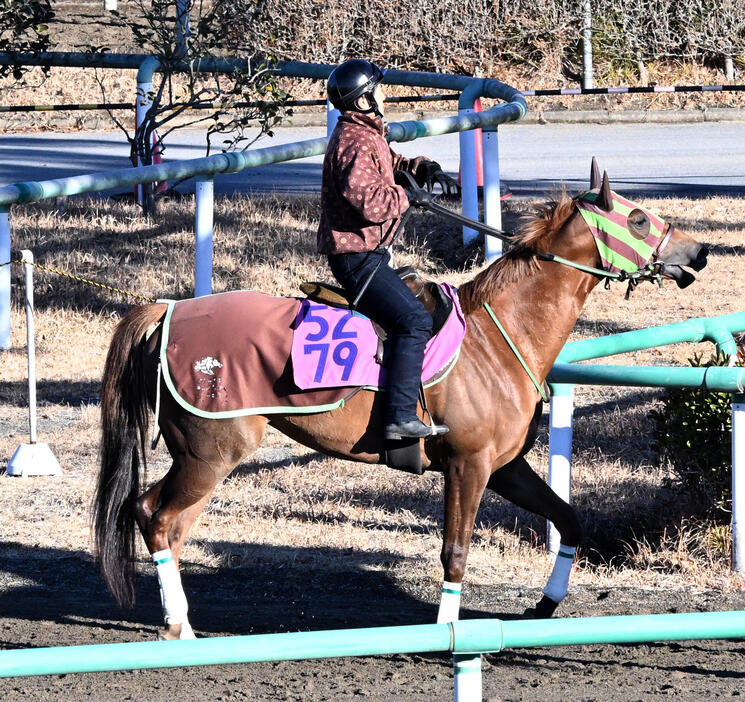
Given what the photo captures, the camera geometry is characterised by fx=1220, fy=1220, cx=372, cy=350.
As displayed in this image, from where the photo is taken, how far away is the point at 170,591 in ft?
17.3

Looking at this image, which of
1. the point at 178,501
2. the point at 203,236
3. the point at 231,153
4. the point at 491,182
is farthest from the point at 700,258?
the point at 491,182

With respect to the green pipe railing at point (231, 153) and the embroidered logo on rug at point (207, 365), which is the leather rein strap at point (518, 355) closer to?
the embroidered logo on rug at point (207, 365)

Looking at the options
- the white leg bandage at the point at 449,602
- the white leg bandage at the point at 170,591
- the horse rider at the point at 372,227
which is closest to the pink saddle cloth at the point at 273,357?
the horse rider at the point at 372,227

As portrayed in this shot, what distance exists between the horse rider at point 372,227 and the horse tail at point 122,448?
37.7 inches

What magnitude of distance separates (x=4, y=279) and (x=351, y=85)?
542cm

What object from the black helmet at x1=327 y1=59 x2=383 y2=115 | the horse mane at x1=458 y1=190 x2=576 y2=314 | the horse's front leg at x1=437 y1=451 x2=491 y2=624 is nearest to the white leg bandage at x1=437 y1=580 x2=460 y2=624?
the horse's front leg at x1=437 y1=451 x2=491 y2=624

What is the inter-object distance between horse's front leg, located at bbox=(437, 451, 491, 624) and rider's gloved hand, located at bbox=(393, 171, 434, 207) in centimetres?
112

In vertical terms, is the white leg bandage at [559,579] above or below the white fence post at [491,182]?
below

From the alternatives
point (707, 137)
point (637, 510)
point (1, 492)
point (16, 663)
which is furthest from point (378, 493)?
point (707, 137)

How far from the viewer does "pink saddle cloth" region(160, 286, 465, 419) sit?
16.9ft

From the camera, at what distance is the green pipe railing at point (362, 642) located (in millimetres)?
2424

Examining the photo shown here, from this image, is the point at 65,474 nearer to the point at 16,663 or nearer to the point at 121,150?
the point at 16,663

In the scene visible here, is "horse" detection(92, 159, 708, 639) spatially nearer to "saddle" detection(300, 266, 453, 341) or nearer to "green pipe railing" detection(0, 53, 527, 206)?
"saddle" detection(300, 266, 453, 341)

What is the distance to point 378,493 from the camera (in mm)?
7516
